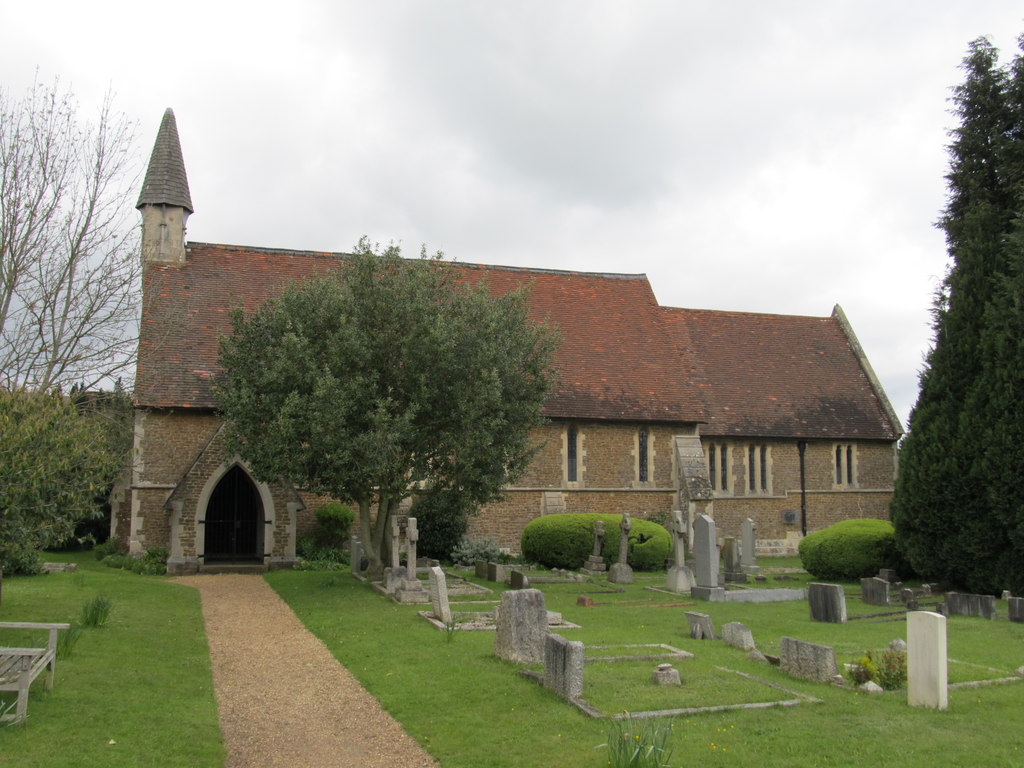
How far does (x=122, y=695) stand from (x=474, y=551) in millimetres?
15111

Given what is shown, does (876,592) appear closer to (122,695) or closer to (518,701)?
(518,701)

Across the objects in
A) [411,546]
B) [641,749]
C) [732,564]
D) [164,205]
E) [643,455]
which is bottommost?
[641,749]

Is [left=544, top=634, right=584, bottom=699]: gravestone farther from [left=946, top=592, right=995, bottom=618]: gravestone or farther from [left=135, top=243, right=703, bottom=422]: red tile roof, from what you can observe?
[left=135, top=243, right=703, bottom=422]: red tile roof

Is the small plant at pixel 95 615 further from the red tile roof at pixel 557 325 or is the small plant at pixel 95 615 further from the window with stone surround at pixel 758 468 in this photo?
the window with stone surround at pixel 758 468

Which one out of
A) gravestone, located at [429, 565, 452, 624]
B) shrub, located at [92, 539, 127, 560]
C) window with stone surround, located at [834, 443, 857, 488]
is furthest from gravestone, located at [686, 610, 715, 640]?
window with stone surround, located at [834, 443, 857, 488]

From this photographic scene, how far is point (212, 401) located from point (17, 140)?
11.0 meters

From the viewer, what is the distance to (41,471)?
9508mm

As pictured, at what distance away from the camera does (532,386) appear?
727 inches

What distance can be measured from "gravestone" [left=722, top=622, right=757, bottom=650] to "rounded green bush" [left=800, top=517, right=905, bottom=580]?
9.78 meters

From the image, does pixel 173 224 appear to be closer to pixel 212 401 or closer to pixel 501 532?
pixel 212 401

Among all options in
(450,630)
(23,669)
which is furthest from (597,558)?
(23,669)

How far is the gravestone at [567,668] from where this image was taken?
8633 mm

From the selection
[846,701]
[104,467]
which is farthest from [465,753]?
[104,467]

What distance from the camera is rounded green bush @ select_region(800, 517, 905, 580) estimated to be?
67.1ft
